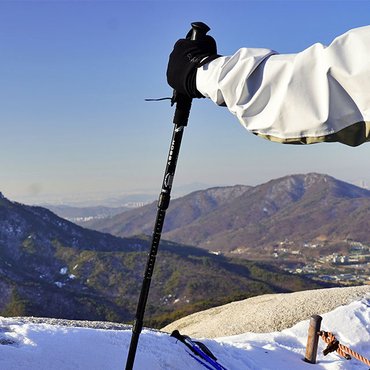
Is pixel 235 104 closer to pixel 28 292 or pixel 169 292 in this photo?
pixel 28 292

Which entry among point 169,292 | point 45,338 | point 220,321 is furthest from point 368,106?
point 169,292

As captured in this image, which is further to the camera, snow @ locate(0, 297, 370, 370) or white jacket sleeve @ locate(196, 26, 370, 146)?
snow @ locate(0, 297, 370, 370)

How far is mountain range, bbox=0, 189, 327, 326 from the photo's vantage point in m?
120

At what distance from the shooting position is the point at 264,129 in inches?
94.5

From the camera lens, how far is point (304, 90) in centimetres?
222

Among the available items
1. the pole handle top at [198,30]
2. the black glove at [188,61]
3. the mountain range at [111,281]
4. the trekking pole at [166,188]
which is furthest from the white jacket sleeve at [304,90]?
the mountain range at [111,281]

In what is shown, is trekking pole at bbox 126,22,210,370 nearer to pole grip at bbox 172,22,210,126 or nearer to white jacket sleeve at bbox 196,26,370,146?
pole grip at bbox 172,22,210,126

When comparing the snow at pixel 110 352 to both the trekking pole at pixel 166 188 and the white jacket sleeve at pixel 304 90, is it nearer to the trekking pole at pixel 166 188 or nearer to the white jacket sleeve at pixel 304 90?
the trekking pole at pixel 166 188

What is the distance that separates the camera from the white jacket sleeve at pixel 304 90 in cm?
206

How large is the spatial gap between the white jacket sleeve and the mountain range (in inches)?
4022

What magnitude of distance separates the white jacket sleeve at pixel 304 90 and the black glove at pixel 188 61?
0.31 metres

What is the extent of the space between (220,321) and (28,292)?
12340 cm

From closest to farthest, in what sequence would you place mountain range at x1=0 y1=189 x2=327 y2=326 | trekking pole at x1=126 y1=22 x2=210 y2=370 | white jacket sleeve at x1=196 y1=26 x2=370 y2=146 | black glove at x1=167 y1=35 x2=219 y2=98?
1. white jacket sleeve at x1=196 y1=26 x2=370 y2=146
2. black glove at x1=167 y1=35 x2=219 y2=98
3. trekking pole at x1=126 y1=22 x2=210 y2=370
4. mountain range at x1=0 y1=189 x2=327 y2=326

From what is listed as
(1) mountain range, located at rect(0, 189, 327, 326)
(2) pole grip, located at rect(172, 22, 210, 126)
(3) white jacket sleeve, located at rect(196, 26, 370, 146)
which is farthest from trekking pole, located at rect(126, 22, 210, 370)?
(1) mountain range, located at rect(0, 189, 327, 326)
